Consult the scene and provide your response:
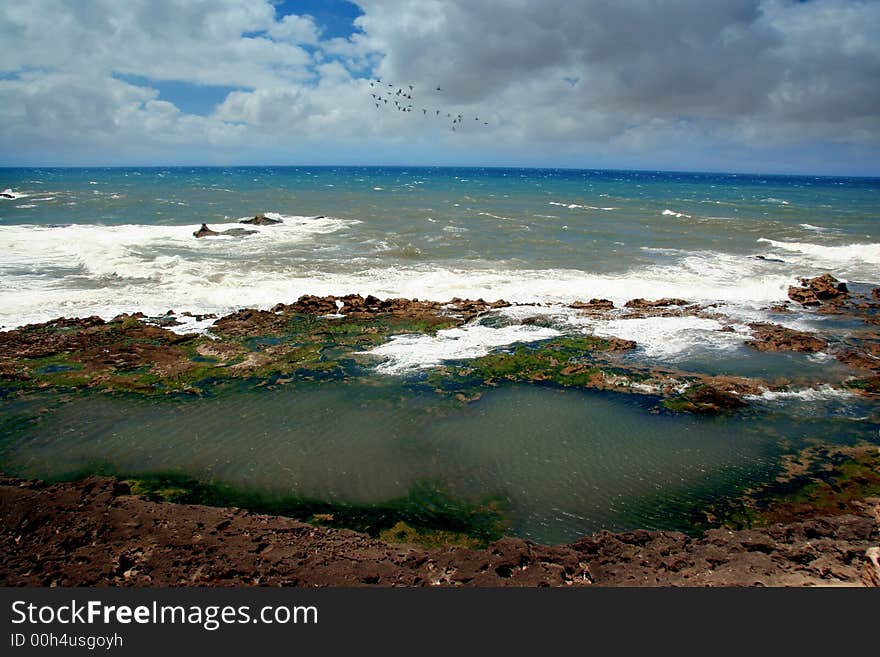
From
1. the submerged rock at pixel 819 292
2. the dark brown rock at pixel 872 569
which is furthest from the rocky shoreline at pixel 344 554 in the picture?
the submerged rock at pixel 819 292

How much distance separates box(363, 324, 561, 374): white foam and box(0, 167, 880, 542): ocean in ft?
0.31

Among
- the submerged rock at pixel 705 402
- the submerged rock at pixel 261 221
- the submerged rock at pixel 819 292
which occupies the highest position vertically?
the submerged rock at pixel 261 221

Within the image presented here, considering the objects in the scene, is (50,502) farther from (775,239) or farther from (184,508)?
(775,239)

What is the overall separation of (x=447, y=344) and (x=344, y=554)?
918cm

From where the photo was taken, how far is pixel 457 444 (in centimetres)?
1018

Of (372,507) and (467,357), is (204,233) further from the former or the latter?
(372,507)

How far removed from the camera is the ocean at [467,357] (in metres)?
9.12

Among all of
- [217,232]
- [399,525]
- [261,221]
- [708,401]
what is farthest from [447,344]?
[261,221]

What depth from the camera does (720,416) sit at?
11211 mm

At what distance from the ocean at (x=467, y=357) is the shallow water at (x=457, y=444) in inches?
1.8

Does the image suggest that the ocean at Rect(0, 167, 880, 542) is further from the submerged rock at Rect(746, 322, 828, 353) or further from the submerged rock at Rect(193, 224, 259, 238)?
the submerged rock at Rect(193, 224, 259, 238)

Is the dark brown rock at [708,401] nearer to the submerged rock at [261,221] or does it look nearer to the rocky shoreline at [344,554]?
the rocky shoreline at [344,554]

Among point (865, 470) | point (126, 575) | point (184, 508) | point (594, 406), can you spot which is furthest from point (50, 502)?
point (865, 470)

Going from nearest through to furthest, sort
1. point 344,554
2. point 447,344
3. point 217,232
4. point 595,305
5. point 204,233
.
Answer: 1. point 344,554
2. point 447,344
3. point 595,305
4. point 204,233
5. point 217,232
